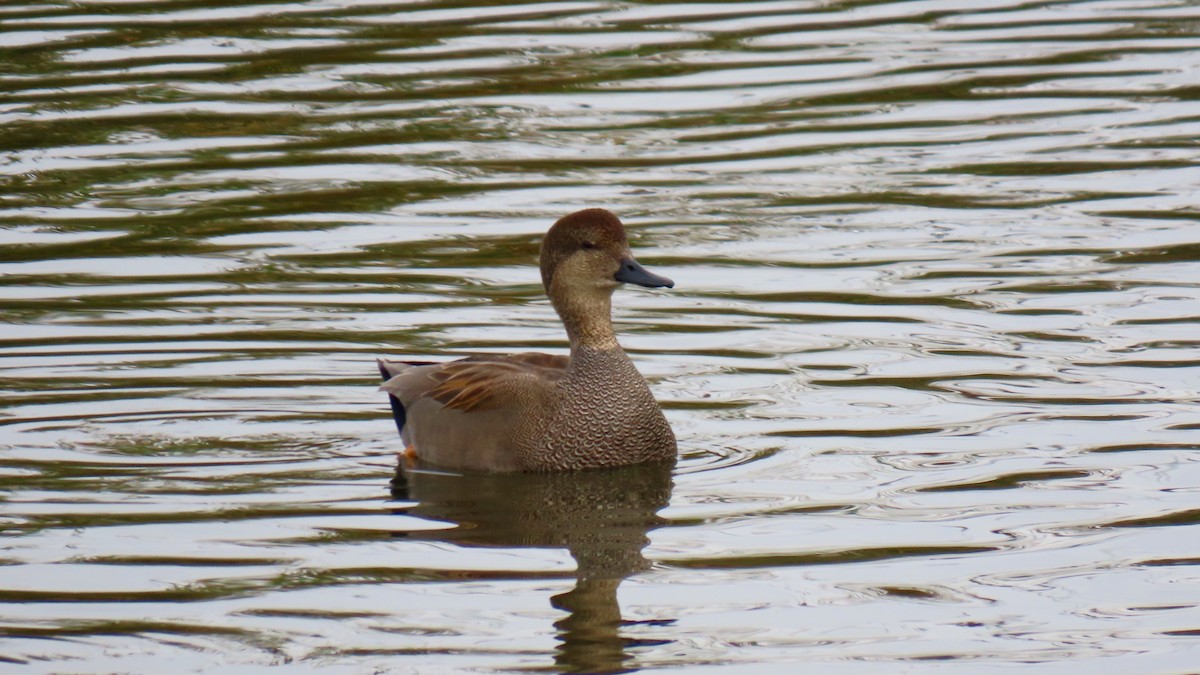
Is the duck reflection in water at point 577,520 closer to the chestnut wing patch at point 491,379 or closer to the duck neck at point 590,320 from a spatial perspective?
the chestnut wing patch at point 491,379

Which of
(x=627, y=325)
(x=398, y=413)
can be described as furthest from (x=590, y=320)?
(x=627, y=325)

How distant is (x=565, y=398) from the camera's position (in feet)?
28.1

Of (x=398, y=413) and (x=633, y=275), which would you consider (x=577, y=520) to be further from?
(x=398, y=413)

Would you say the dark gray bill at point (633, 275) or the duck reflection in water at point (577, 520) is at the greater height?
the dark gray bill at point (633, 275)

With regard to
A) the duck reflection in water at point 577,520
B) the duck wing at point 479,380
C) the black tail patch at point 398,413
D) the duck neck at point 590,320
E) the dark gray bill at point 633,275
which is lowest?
the duck reflection in water at point 577,520

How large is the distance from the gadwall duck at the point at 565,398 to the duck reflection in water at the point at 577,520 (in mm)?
83

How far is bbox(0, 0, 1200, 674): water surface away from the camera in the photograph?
663 centimetres

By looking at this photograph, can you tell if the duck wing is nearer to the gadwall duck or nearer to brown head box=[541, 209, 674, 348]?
the gadwall duck

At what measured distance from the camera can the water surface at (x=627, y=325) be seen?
6.63 m

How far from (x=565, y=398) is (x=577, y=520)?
36.4 inches

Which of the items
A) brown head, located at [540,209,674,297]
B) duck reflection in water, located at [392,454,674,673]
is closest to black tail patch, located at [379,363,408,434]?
duck reflection in water, located at [392,454,674,673]

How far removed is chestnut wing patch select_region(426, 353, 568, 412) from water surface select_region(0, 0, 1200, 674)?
0.39m

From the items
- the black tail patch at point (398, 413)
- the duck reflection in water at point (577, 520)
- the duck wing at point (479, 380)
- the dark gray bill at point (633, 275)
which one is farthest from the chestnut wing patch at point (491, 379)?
the dark gray bill at point (633, 275)

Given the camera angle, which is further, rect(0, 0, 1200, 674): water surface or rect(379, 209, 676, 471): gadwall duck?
rect(379, 209, 676, 471): gadwall duck
